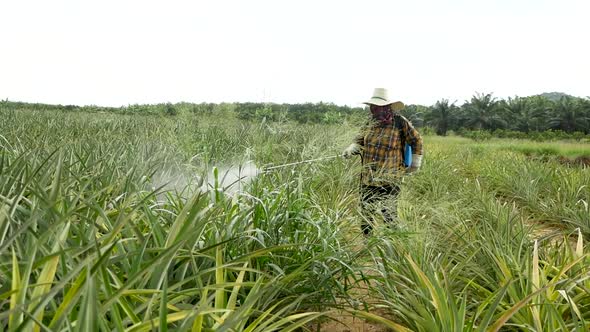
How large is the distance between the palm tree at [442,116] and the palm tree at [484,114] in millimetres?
1223

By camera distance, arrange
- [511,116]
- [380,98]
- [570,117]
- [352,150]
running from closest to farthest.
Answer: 1. [380,98]
2. [352,150]
3. [570,117]
4. [511,116]

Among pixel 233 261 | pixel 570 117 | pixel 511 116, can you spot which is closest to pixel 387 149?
pixel 233 261

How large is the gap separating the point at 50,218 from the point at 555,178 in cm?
681

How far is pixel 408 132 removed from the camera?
12.3 feet

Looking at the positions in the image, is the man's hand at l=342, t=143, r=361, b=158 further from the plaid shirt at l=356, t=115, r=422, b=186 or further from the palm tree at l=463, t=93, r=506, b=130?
the palm tree at l=463, t=93, r=506, b=130

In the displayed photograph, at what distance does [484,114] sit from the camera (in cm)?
3788

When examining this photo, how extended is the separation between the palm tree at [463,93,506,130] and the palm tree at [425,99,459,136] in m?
1.22

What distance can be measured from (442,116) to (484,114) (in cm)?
365

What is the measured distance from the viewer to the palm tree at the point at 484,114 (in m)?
37.2

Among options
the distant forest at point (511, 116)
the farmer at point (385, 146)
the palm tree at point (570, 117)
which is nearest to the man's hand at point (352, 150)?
the farmer at point (385, 146)

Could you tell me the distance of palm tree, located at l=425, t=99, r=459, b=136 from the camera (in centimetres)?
3878

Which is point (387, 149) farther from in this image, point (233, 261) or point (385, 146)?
point (233, 261)

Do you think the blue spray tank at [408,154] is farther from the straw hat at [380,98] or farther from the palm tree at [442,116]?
the palm tree at [442,116]

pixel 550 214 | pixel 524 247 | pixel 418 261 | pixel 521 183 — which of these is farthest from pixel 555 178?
pixel 418 261
